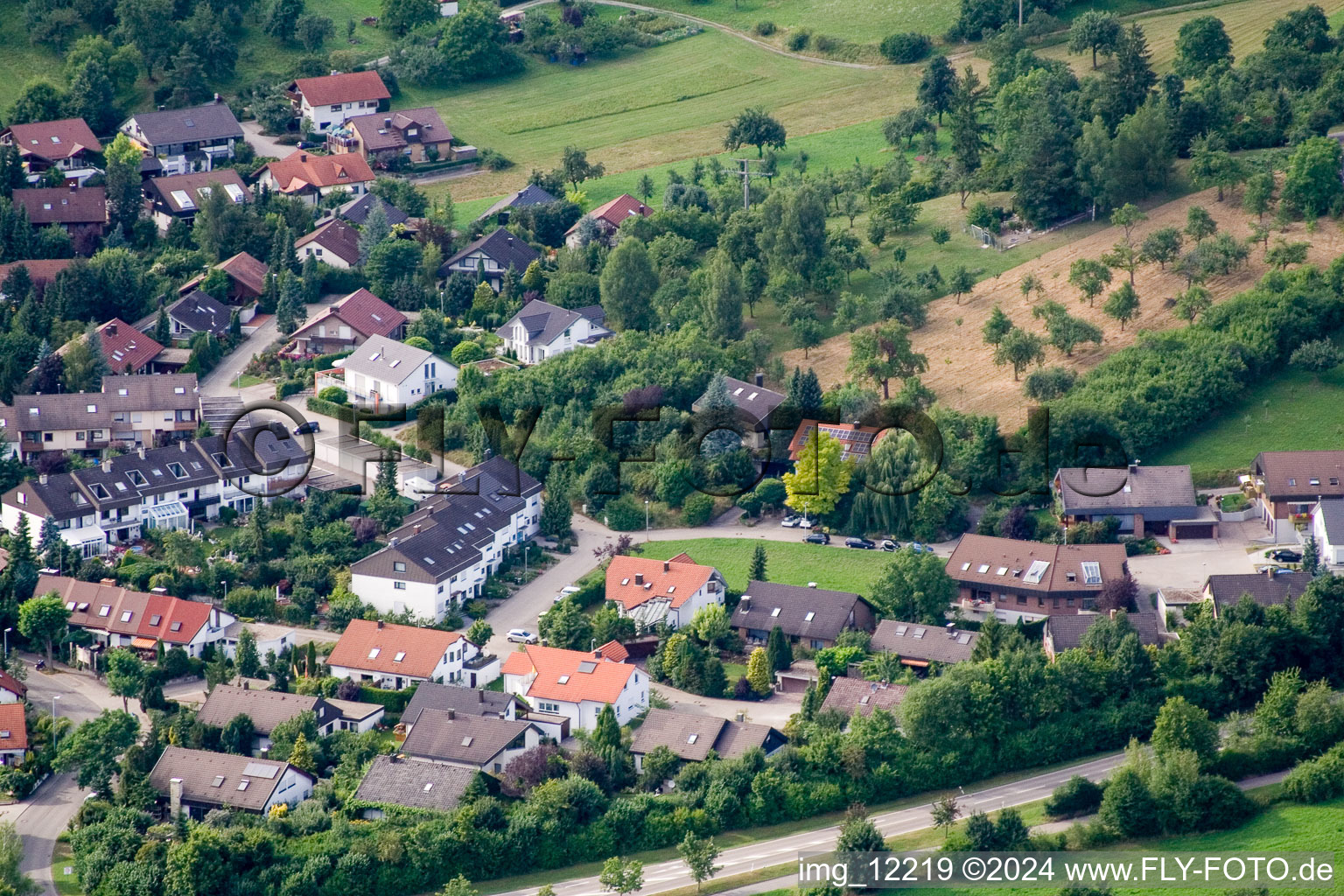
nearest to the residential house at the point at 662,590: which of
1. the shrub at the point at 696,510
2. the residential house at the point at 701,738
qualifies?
the shrub at the point at 696,510

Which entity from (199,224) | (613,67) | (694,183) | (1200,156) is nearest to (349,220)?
(199,224)

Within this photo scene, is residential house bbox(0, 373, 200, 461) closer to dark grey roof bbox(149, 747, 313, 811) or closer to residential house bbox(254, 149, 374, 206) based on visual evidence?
residential house bbox(254, 149, 374, 206)

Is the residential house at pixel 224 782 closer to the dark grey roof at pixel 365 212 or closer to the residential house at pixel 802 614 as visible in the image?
the residential house at pixel 802 614

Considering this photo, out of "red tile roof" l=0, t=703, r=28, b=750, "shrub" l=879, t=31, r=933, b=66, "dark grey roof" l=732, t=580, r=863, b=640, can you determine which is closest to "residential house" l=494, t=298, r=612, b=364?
"dark grey roof" l=732, t=580, r=863, b=640

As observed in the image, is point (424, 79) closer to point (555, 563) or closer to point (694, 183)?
point (694, 183)

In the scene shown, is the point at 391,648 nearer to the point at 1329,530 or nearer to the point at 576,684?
the point at 576,684

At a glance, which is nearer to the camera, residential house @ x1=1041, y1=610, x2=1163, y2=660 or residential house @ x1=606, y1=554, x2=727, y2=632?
residential house @ x1=1041, y1=610, x2=1163, y2=660
